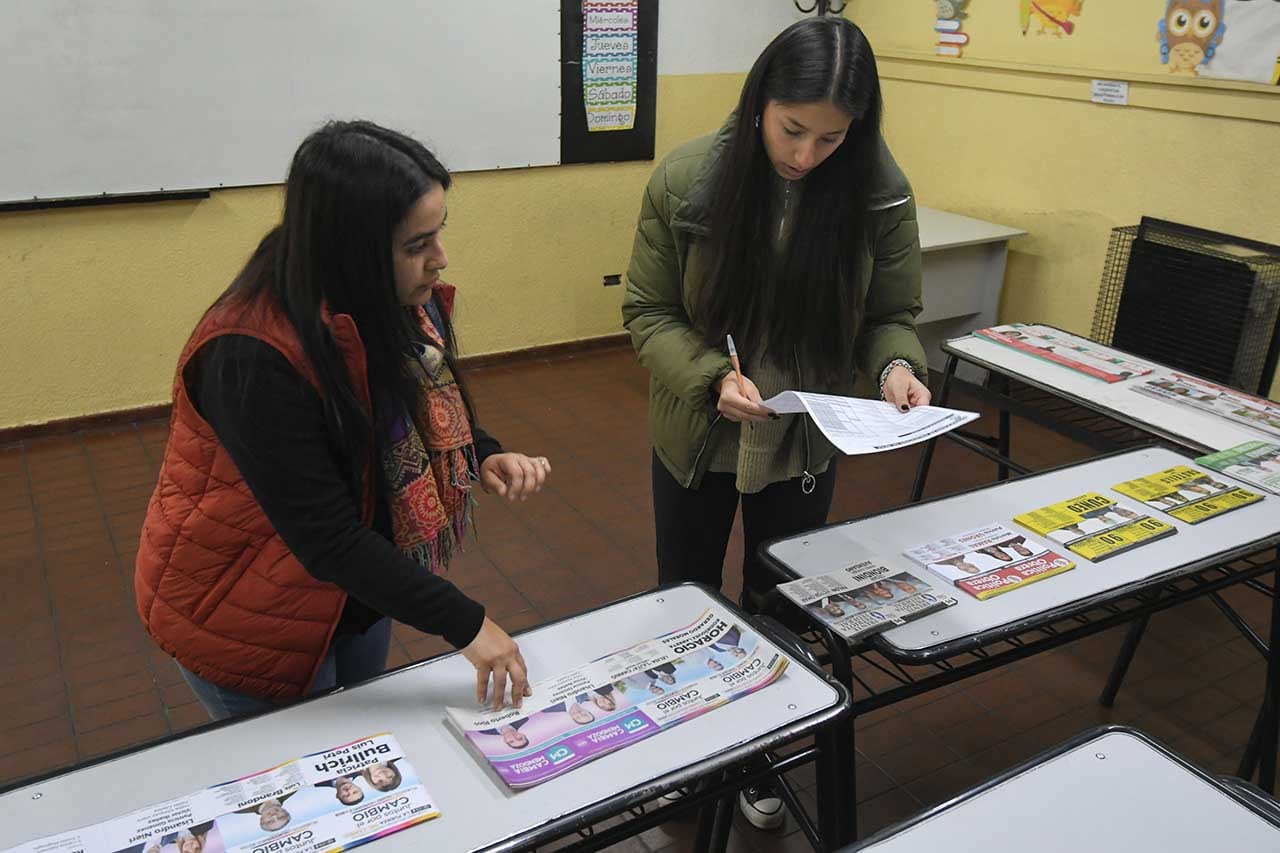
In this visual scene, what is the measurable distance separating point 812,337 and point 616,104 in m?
3.29

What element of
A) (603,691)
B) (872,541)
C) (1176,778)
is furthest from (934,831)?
(872,541)

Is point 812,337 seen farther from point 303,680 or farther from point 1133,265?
point 1133,265

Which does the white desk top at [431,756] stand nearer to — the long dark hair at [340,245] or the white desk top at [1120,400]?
the long dark hair at [340,245]

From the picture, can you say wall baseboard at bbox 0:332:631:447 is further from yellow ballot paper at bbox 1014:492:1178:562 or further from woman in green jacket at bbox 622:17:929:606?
yellow ballot paper at bbox 1014:492:1178:562

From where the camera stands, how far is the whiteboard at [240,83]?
141 inches

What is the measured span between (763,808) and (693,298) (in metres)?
1.10

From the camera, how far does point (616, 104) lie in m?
4.82

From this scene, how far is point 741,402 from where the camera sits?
171cm

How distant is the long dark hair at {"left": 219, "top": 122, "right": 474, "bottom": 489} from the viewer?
118 cm

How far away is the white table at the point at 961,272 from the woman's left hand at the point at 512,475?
2803 millimetres

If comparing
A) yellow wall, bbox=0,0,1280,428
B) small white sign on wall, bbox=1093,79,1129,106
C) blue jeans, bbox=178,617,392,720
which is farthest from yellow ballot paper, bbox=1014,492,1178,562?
small white sign on wall, bbox=1093,79,1129,106

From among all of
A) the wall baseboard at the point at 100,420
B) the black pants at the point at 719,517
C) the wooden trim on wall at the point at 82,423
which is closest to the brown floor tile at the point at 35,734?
the wall baseboard at the point at 100,420

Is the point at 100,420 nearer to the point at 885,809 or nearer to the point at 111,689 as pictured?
the point at 111,689

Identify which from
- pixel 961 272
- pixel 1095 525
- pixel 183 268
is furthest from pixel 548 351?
pixel 1095 525
